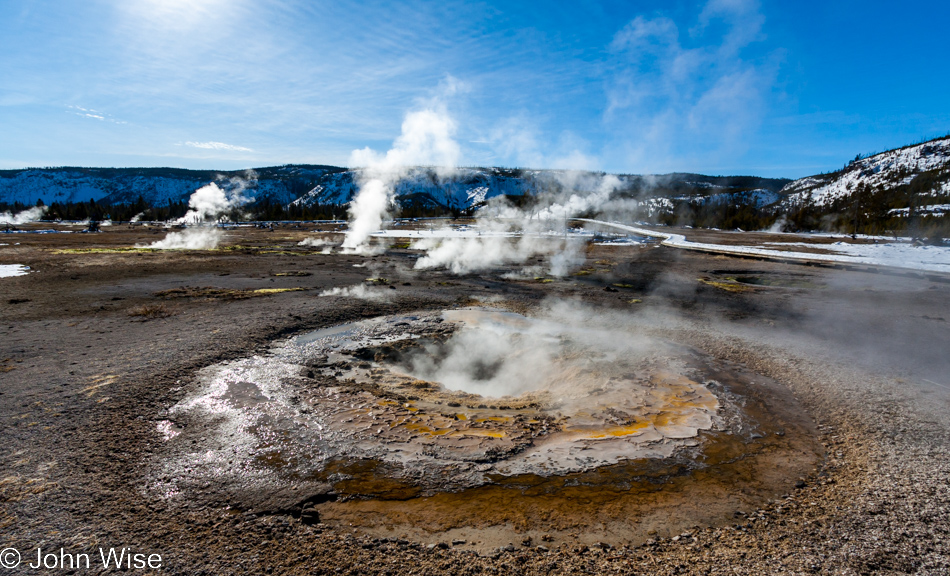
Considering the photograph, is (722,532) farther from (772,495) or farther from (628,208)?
(628,208)

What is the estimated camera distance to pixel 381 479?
4383 mm

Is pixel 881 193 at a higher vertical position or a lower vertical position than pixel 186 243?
higher

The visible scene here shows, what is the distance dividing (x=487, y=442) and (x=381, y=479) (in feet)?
4.42

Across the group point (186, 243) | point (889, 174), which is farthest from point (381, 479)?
point (889, 174)

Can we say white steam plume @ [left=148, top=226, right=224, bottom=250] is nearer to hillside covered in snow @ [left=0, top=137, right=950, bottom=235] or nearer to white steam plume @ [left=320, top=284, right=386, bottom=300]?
white steam plume @ [left=320, top=284, right=386, bottom=300]

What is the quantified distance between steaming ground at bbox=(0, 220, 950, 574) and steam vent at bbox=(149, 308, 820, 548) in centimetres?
10

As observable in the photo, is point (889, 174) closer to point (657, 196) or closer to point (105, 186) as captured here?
point (657, 196)

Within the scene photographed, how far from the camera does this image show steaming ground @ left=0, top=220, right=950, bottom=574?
3.38 meters

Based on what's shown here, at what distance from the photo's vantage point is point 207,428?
17.6 ft

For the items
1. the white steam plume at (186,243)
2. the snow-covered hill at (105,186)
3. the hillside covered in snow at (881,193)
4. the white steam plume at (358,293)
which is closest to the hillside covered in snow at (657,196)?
the hillside covered in snow at (881,193)

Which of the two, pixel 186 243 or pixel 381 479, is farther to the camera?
pixel 186 243

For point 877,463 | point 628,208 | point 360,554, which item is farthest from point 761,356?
point 628,208

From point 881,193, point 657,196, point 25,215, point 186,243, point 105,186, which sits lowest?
point 186,243

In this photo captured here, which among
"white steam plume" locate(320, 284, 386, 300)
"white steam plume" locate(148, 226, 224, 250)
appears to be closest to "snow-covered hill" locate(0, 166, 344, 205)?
"white steam plume" locate(148, 226, 224, 250)
